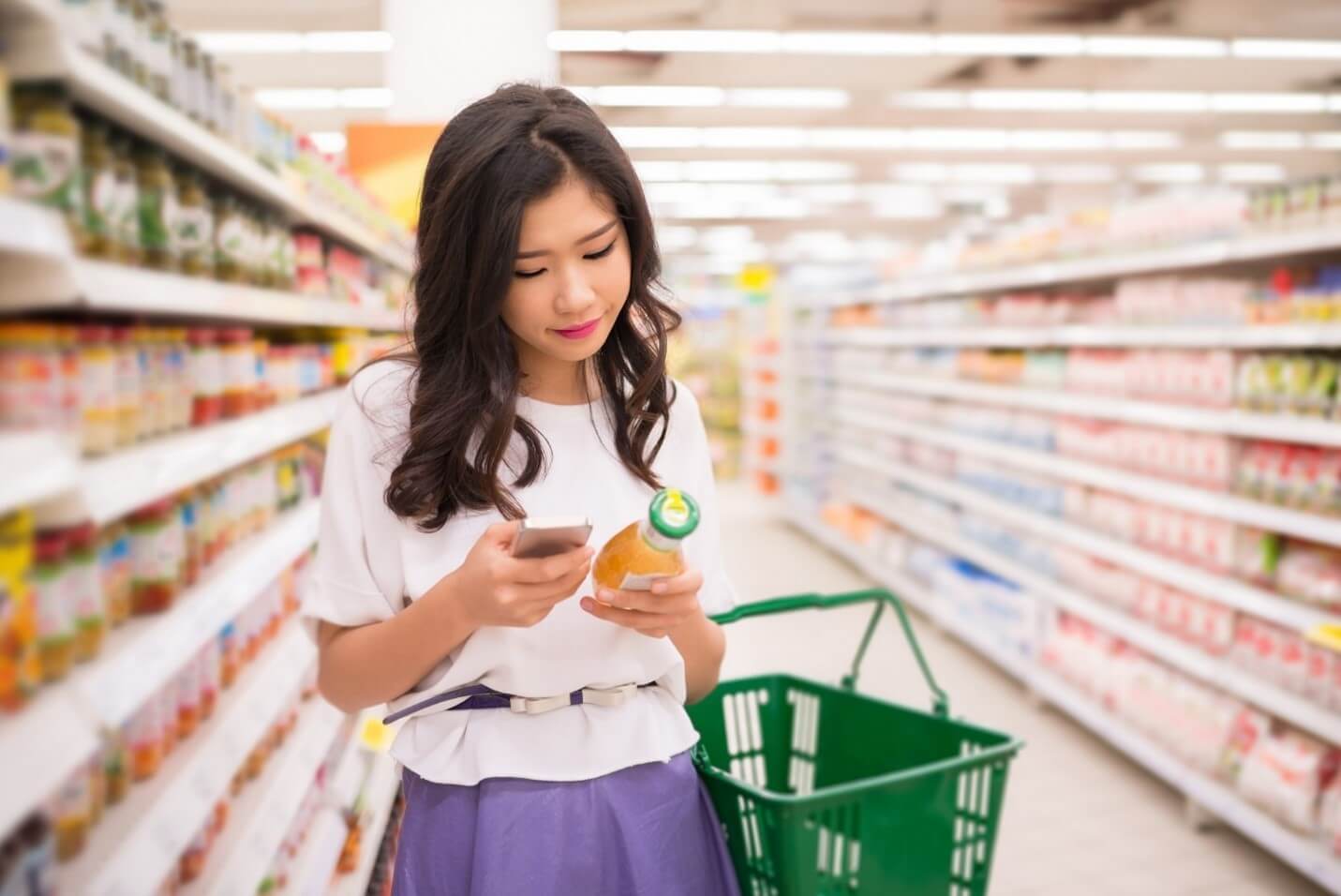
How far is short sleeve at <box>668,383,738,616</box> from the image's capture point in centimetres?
154

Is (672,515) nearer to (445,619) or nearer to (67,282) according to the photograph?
(445,619)

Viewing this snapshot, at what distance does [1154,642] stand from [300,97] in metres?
8.95

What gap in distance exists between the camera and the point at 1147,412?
13.9 feet

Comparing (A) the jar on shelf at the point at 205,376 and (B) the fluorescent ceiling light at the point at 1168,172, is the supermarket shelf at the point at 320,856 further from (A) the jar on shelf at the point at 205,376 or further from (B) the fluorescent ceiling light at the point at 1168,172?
(B) the fluorescent ceiling light at the point at 1168,172

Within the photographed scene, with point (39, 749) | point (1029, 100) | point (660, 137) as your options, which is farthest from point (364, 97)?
point (39, 749)

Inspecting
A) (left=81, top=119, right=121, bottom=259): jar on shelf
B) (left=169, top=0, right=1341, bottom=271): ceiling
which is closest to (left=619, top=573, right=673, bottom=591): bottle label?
(left=81, top=119, right=121, bottom=259): jar on shelf

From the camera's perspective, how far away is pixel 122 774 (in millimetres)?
1420

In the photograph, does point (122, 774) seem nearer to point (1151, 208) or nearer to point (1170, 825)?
point (1170, 825)

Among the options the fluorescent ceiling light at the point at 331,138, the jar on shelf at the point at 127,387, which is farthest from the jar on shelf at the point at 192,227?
the fluorescent ceiling light at the point at 331,138

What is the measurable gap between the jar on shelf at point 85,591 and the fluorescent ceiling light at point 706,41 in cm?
783

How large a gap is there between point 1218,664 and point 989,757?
8.35 feet

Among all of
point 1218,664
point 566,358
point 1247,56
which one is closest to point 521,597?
point 566,358

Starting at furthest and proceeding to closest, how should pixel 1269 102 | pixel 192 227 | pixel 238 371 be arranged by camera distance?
pixel 1269 102 < pixel 238 371 < pixel 192 227

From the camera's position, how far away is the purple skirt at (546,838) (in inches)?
52.0
